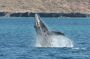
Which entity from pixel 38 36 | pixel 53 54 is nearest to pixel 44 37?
pixel 38 36

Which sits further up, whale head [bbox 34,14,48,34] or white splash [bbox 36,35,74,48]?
whale head [bbox 34,14,48,34]

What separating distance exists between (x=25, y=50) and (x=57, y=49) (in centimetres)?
318

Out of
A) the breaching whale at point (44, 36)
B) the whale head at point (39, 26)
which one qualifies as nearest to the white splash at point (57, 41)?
the breaching whale at point (44, 36)

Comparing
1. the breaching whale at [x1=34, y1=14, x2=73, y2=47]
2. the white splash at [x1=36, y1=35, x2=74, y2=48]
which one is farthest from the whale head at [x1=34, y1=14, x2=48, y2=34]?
the white splash at [x1=36, y1=35, x2=74, y2=48]

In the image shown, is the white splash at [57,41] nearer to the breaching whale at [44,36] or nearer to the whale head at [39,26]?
the breaching whale at [44,36]

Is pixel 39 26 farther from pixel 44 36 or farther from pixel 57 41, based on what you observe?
pixel 57 41

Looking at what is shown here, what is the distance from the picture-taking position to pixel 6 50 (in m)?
57.8

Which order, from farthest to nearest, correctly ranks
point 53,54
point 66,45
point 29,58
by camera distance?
point 66,45 < point 53,54 < point 29,58

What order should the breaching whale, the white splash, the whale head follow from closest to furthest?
the whale head < the breaching whale < the white splash

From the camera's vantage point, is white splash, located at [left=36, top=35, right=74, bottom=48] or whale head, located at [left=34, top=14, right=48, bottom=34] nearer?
whale head, located at [left=34, top=14, right=48, bottom=34]

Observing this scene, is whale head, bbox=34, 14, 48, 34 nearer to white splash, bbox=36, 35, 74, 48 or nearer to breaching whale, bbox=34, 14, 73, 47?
breaching whale, bbox=34, 14, 73, 47

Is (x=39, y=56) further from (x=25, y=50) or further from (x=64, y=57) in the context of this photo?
(x=25, y=50)

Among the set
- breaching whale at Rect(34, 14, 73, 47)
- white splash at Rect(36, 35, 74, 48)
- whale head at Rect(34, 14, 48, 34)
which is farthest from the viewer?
white splash at Rect(36, 35, 74, 48)

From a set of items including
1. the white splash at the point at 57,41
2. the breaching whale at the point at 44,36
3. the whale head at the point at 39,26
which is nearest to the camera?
the whale head at the point at 39,26
